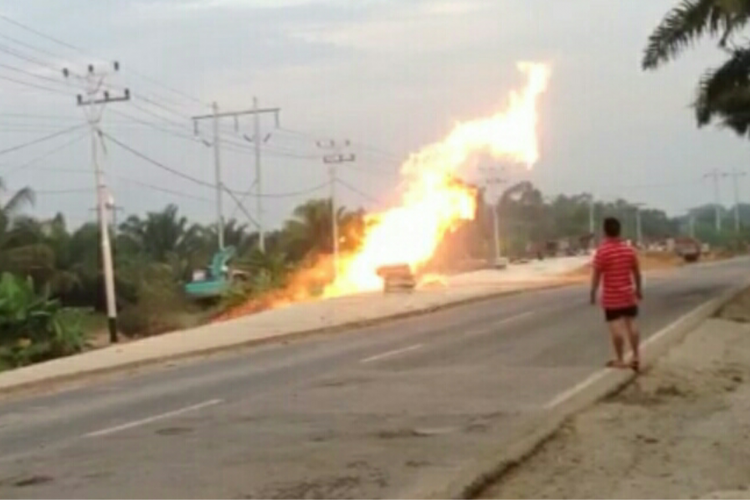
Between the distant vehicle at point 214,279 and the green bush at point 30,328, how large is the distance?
59.0ft

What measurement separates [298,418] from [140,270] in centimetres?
5102

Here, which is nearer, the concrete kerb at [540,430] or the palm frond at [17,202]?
the concrete kerb at [540,430]

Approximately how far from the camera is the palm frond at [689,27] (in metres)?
30.5

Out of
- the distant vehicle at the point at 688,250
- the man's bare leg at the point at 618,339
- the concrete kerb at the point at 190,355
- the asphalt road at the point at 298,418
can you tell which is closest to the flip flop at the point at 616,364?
the man's bare leg at the point at 618,339

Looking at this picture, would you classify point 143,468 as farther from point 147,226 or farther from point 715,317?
point 147,226

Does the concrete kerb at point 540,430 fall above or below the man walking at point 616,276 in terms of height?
below

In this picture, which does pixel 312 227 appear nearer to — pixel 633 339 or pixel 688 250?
pixel 688 250

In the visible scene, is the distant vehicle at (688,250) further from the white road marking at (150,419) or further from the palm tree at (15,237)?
the white road marking at (150,419)

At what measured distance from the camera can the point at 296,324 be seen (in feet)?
114

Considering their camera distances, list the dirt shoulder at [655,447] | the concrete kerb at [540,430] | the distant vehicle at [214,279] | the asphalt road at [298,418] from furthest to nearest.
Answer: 1. the distant vehicle at [214,279]
2. the asphalt road at [298,418]
3. the dirt shoulder at [655,447]
4. the concrete kerb at [540,430]

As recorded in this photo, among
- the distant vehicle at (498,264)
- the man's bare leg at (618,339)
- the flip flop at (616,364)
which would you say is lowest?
the flip flop at (616,364)

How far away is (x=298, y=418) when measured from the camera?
14875 mm

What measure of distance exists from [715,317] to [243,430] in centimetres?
1802

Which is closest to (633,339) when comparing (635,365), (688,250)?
(635,365)
